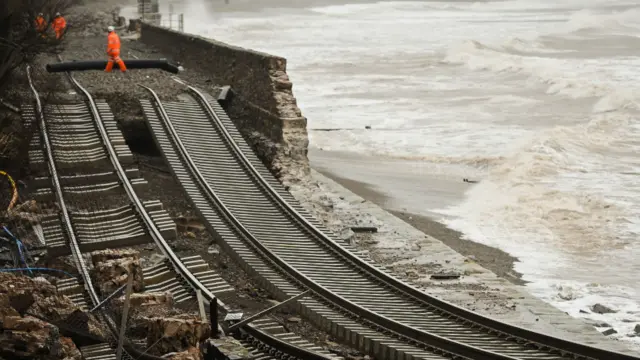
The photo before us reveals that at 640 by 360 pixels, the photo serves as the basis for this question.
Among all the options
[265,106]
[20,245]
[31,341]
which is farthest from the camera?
[265,106]

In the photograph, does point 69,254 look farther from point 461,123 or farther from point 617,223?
point 461,123

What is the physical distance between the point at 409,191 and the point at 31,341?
15940 mm

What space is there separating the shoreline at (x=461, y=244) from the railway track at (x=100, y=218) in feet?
18.2

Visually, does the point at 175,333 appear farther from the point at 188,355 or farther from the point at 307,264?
the point at 307,264

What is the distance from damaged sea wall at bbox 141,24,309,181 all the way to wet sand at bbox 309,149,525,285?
9.16 ft

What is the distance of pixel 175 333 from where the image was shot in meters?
11.1

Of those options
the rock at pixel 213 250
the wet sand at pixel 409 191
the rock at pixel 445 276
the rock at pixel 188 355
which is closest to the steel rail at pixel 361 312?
the rock at pixel 213 250

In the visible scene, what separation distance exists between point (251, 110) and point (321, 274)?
25.6 ft

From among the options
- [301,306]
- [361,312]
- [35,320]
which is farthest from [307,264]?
[35,320]

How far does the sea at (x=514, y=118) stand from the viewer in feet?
65.2

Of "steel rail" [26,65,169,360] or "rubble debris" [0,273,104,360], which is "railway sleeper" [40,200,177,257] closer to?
"steel rail" [26,65,169,360]

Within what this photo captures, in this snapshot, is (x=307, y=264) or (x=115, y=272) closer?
(x=115, y=272)

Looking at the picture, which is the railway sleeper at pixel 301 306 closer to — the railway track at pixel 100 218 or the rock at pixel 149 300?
the railway track at pixel 100 218

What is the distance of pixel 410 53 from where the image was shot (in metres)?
55.8
